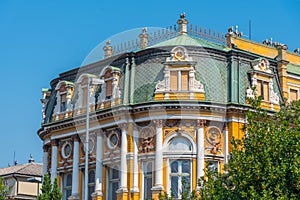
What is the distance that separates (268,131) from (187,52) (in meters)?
17.7

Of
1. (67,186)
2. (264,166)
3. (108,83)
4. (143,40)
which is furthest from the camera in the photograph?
(67,186)

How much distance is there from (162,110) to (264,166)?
18.1 metres

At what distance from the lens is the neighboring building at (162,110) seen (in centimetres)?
5519

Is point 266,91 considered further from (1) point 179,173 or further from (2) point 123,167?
(2) point 123,167

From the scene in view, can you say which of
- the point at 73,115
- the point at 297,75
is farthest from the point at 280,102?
the point at 73,115

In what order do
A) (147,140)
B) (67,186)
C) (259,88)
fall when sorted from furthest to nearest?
(67,186) → (259,88) → (147,140)

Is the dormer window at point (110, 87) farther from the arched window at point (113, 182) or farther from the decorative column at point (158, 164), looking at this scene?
the arched window at point (113, 182)

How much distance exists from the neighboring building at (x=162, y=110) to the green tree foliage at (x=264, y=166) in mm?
14305

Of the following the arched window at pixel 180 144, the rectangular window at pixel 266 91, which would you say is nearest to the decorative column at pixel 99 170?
the arched window at pixel 180 144

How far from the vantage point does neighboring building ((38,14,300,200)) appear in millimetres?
55188

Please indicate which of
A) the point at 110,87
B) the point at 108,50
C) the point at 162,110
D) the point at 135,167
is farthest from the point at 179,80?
the point at 108,50

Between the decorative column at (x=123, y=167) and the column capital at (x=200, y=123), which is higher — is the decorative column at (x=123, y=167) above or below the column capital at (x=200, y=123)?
below

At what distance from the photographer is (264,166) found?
1490 inches

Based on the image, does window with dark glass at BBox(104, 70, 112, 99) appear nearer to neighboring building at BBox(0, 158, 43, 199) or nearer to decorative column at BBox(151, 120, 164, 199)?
decorative column at BBox(151, 120, 164, 199)
